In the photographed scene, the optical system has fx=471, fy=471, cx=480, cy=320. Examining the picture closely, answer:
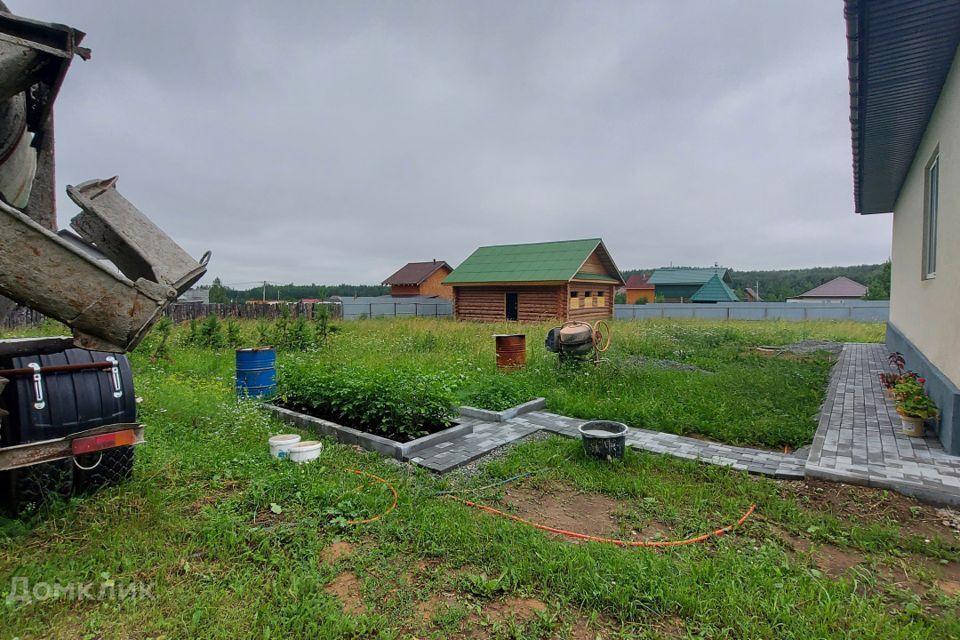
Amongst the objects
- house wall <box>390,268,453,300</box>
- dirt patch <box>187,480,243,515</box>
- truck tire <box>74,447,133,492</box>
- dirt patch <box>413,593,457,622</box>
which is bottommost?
dirt patch <box>413,593,457,622</box>

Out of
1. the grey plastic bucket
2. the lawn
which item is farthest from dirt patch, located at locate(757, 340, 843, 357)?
the lawn

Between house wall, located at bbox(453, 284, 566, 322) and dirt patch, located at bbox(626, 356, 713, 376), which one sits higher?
house wall, located at bbox(453, 284, 566, 322)

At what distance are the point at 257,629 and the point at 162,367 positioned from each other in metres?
7.96

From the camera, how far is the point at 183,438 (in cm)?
464

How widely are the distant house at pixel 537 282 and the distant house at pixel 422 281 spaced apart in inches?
562

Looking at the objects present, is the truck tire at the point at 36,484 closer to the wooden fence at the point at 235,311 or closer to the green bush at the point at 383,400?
the green bush at the point at 383,400

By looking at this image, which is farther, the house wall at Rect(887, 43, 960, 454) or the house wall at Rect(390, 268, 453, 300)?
the house wall at Rect(390, 268, 453, 300)

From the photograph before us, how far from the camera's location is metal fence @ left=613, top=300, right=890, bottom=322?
2492 centimetres

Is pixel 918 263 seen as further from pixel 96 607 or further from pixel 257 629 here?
pixel 96 607

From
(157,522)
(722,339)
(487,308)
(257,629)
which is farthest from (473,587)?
Answer: (487,308)

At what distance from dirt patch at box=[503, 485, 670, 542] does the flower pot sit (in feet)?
11.5

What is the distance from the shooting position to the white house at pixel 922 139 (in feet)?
13.9

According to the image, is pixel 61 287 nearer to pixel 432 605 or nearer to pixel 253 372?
pixel 432 605

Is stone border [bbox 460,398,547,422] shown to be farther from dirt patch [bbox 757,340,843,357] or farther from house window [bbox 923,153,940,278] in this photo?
dirt patch [bbox 757,340,843,357]
